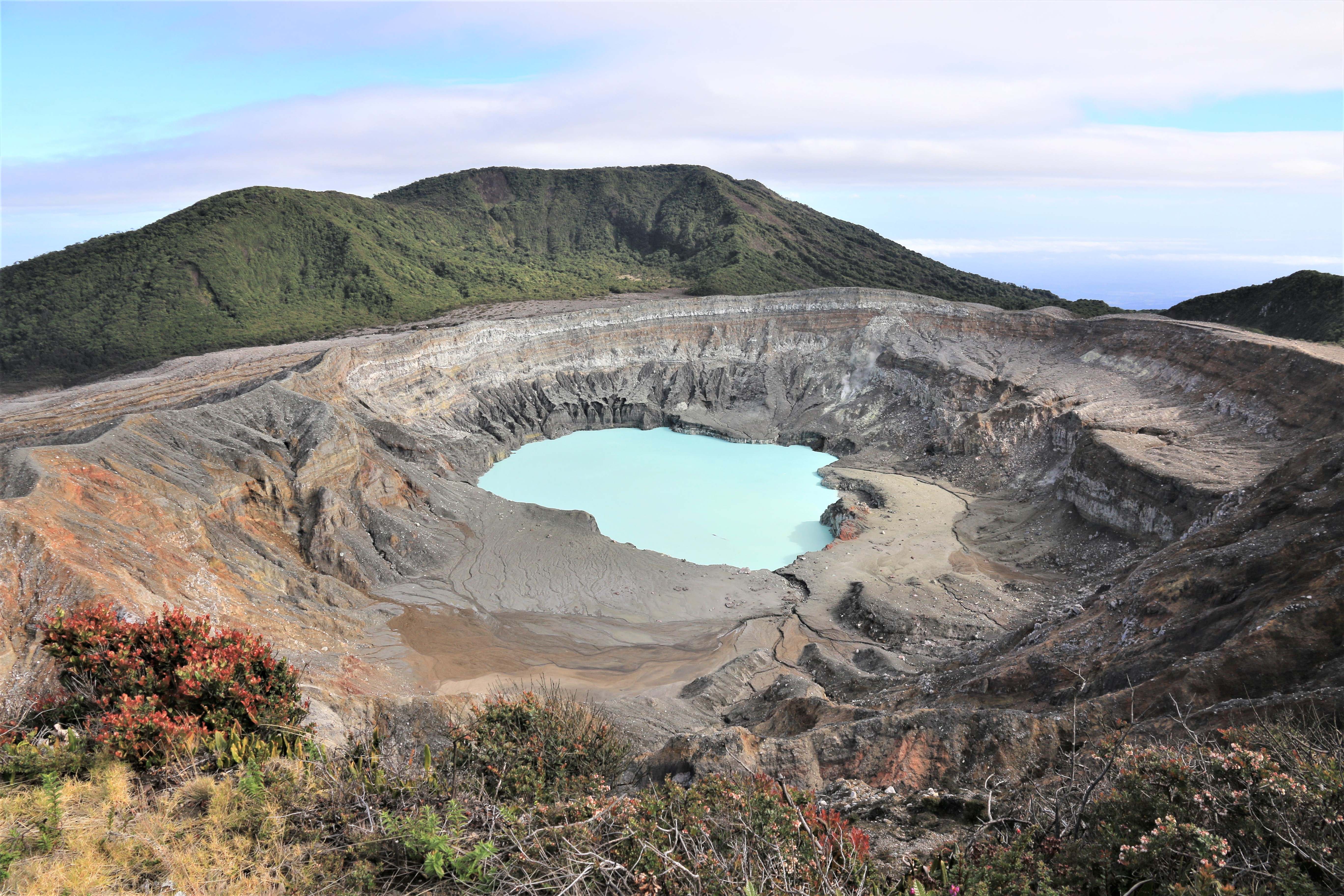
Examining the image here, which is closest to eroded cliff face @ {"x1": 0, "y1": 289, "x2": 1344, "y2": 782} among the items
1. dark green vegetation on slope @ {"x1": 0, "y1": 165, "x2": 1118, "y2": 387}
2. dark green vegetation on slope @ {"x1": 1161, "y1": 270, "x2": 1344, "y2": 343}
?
dark green vegetation on slope @ {"x1": 1161, "y1": 270, "x2": 1344, "y2": 343}

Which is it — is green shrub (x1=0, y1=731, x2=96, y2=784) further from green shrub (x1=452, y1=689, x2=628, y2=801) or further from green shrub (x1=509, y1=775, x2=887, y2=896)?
green shrub (x1=509, y1=775, x2=887, y2=896)

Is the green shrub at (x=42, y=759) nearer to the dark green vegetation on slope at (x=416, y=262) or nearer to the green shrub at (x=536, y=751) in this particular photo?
the green shrub at (x=536, y=751)

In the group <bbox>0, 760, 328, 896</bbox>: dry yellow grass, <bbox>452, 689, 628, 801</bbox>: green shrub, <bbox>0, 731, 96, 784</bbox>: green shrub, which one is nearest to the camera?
<bbox>0, 760, 328, 896</bbox>: dry yellow grass

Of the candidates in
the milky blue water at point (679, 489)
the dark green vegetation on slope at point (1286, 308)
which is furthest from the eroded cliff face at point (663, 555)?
the dark green vegetation on slope at point (1286, 308)

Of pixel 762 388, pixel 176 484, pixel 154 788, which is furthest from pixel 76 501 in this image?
pixel 762 388

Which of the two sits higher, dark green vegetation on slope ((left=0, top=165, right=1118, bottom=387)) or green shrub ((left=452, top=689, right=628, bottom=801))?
dark green vegetation on slope ((left=0, top=165, right=1118, bottom=387))

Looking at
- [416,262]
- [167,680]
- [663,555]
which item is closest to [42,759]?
[167,680]
